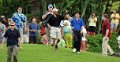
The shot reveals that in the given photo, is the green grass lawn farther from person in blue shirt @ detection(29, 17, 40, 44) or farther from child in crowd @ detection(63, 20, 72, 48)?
person in blue shirt @ detection(29, 17, 40, 44)

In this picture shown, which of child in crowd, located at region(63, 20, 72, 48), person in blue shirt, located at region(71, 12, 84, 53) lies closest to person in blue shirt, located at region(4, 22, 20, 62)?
person in blue shirt, located at region(71, 12, 84, 53)

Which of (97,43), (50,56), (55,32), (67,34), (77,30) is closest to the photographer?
(50,56)

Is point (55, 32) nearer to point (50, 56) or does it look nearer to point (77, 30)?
point (77, 30)

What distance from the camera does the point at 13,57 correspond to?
708 inches

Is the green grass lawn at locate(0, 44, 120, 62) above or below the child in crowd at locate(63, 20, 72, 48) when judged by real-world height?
below

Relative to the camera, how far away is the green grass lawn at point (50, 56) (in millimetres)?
20109

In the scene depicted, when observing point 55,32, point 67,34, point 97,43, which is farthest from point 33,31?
point 55,32

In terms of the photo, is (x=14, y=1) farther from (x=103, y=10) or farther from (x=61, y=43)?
(x=61, y=43)

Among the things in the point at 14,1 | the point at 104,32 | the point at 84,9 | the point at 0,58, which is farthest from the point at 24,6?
the point at 0,58

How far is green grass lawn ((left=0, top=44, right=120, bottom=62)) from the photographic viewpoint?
20.1 m

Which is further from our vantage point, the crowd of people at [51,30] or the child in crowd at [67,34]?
the child in crowd at [67,34]

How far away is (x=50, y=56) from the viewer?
20.7 metres

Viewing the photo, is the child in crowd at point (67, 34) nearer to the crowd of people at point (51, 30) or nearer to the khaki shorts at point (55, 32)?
the crowd of people at point (51, 30)

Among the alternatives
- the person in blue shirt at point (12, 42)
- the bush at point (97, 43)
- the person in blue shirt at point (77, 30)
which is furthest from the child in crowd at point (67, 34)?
the person in blue shirt at point (12, 42)
